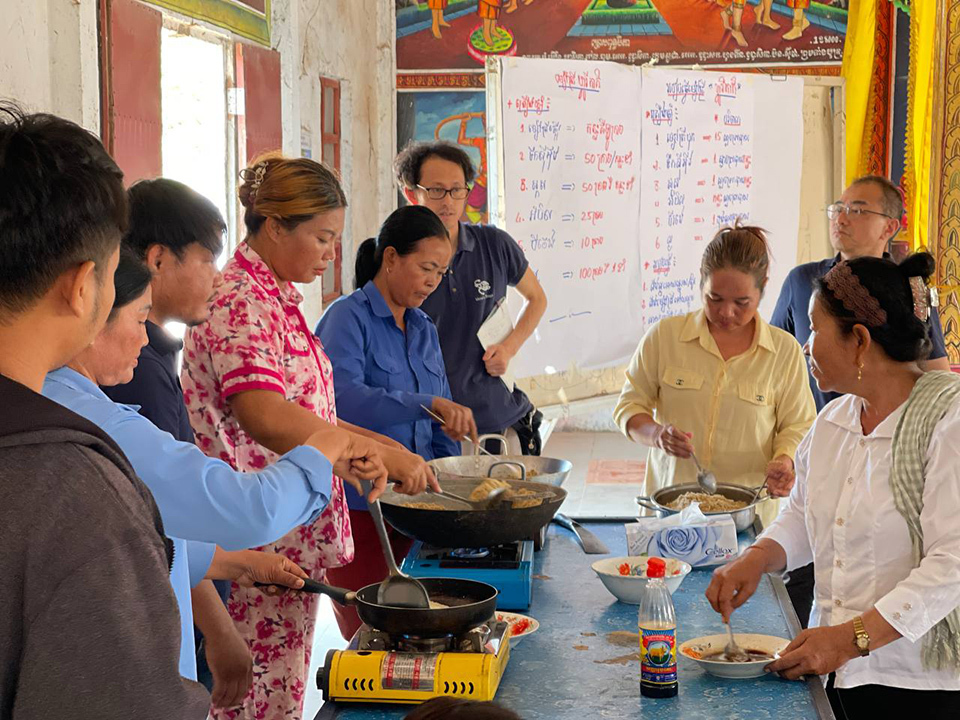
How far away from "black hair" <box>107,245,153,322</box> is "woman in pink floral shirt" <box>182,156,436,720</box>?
628 millimetres

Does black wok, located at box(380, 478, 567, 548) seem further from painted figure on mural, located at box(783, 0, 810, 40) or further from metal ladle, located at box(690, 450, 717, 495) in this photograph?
painted figure on mural, located at box(783, 0, 810, 40)

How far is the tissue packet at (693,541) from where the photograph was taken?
253 cm

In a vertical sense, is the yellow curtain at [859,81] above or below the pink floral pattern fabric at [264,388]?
above

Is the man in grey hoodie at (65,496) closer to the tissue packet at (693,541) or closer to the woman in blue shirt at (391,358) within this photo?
the tissue packet at (693,541)

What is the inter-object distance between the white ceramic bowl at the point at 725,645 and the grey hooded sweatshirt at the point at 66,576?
44.2 inches

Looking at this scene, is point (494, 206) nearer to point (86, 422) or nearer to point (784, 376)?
point (784, 376)

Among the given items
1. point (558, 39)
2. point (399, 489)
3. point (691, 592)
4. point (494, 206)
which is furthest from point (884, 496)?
point (558, 39)

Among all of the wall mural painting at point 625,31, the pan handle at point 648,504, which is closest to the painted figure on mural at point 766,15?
the wall mural painting at point 625,31

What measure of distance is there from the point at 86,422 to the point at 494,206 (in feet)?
12.3

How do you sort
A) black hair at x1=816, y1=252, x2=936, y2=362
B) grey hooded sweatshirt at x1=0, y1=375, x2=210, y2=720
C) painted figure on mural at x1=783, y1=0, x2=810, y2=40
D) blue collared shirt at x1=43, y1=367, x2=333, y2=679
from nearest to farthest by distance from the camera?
grey hooded sweatshirt at x1=0, y1=375, x2=210, y2=720 < blue collared shirt at x1=43, y1=367, x2=333, y2=679 < black hair at x1=816, y1=252, x2=936, y2=362 < painted figure on mural at x1=783, y1=0, x2=810, y2=40

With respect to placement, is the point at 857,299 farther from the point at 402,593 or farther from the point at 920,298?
the point at 402,593

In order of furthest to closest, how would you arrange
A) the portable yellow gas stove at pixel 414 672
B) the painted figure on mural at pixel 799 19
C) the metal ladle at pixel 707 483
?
the painted figure on mural at pixel 799 19, the metal ladle at pixel 707 483, the portable yellow gas stove at pixel 414 672

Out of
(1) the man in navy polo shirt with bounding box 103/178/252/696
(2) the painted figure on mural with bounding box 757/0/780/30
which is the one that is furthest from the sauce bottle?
(2) the painted figure on mural with bounding box 757/0/780/30

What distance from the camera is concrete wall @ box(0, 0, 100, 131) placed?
2946mm
